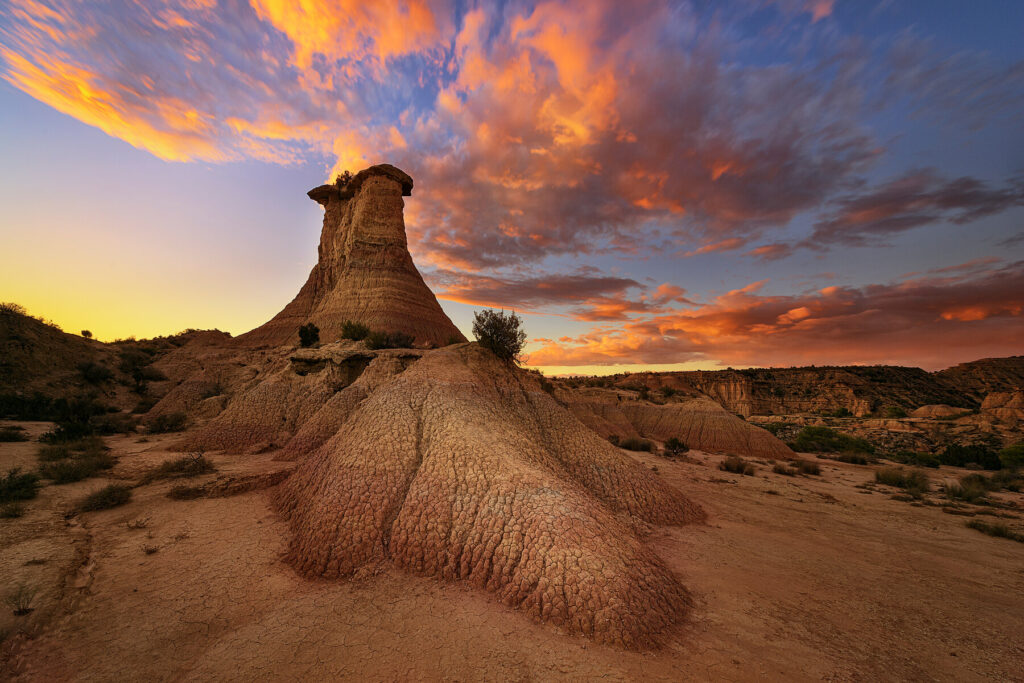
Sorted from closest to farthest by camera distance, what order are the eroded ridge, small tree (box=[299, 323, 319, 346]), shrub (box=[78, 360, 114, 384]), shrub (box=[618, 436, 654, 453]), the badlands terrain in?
the badlands terrain, the eroded ridge, shrub (box=[618, 436, 654, 453]), shrub (box=[78, 360, 114, 384]), small tree (box=[299, 323, 319, 346])

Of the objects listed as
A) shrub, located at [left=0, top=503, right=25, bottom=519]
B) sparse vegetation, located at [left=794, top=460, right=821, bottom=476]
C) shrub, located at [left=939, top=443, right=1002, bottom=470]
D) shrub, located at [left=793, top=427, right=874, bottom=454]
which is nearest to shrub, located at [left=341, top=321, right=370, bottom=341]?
shrub, located at [left=0, top=503, right=25, bottom=519]

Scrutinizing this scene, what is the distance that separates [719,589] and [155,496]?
1214 centimetres

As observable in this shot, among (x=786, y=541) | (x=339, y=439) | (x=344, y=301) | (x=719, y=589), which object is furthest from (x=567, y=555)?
(x=344, y=301)

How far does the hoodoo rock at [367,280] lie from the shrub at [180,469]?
56.7 ft

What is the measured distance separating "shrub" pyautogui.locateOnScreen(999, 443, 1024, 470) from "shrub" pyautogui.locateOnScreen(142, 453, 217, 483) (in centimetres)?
3918

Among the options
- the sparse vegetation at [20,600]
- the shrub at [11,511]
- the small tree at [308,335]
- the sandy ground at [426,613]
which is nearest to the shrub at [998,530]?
the sandy ground at [426,613]

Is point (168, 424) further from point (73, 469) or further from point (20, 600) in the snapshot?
point (20, 600)

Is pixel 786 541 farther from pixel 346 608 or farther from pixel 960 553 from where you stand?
pixel 346 608

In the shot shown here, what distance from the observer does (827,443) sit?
26.9 meters

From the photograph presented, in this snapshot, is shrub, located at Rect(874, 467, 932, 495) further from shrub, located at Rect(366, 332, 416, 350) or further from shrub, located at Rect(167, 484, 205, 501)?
shrub, located at Rect(167, 484, 205, 501)

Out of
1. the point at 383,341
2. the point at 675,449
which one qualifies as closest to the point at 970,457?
the point at 675,449

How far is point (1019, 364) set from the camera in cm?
5038

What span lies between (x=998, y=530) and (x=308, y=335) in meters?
32.6

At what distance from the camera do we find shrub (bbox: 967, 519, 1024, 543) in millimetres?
8268
